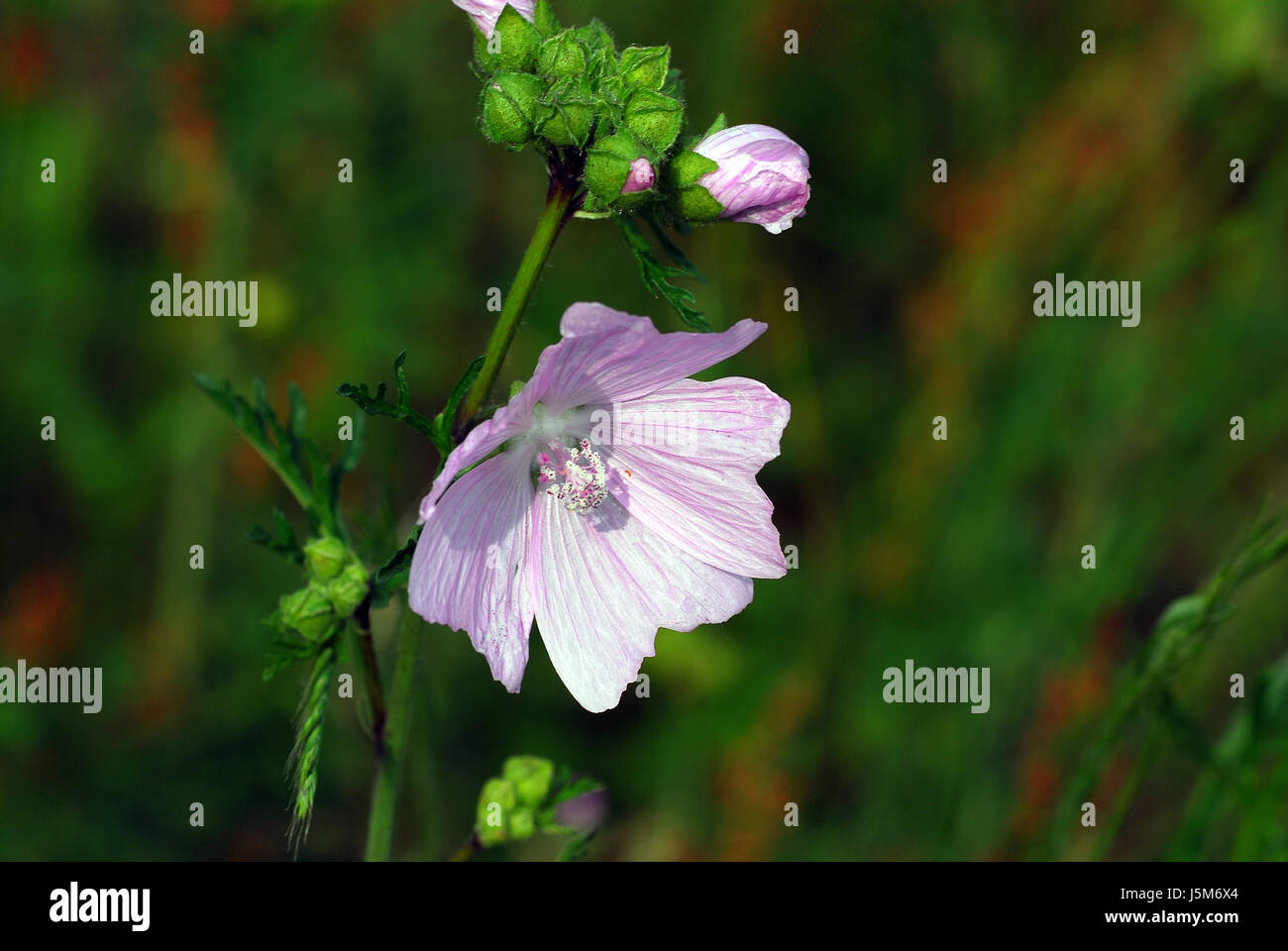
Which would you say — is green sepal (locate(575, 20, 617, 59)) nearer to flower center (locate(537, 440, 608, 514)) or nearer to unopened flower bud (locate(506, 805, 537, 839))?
flower center (locate(537, 440, 608, 514))

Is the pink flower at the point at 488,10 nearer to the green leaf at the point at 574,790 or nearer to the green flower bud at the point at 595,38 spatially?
the green flower bud at the point at 595,38

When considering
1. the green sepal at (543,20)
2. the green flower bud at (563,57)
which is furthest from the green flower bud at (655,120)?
the green sepal at (543,20)

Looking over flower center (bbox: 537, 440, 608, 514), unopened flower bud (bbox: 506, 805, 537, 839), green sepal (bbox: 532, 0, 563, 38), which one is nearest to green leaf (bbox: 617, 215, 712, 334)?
green sepal (bbox: 532, 0, 563, 38)

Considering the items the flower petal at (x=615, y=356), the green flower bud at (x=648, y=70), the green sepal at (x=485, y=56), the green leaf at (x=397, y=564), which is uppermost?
the green sepal at (x=485, y=56)

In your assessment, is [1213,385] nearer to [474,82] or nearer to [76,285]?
[474,82]

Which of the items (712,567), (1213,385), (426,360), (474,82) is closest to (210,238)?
(426,360)

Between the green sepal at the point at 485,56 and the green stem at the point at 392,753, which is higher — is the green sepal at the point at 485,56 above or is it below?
above
